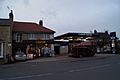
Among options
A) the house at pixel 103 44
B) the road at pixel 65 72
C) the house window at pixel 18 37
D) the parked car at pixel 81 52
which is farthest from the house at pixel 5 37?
the house at pixel 103 44

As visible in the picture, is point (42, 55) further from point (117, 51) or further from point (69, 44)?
point (117, 51)

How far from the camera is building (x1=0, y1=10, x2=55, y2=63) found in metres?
48.7

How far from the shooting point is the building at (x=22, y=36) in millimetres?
48688

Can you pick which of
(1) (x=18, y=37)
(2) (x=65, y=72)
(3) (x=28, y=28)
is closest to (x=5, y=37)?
(1) (x=18, y=37)

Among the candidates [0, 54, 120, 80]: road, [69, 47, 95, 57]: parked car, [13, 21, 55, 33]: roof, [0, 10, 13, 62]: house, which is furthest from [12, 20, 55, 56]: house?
[0, 54, 120, 80]: road

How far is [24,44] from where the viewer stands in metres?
54.8

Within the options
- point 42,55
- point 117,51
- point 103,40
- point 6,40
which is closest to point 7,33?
point 6,40

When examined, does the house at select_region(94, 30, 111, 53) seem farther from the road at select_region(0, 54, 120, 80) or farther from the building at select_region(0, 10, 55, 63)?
the road at select_region(0, 54, 120, 80)

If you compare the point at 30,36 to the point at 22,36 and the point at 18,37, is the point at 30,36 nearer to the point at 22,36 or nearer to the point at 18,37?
the point at 22,36

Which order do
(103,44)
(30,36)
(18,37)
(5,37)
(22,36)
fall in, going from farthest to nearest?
(103,44)
(30,36)
(22,36)
(18,37)
(5,37)

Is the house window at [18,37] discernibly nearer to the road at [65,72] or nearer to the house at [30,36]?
the house at [30,36]

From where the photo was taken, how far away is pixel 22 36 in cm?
5597

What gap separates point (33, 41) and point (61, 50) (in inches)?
456

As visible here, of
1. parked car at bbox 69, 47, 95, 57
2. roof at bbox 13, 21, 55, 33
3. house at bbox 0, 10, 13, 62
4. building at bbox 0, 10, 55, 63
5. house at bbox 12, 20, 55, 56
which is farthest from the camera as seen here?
roof at bbox 13, 21, 55, 33
